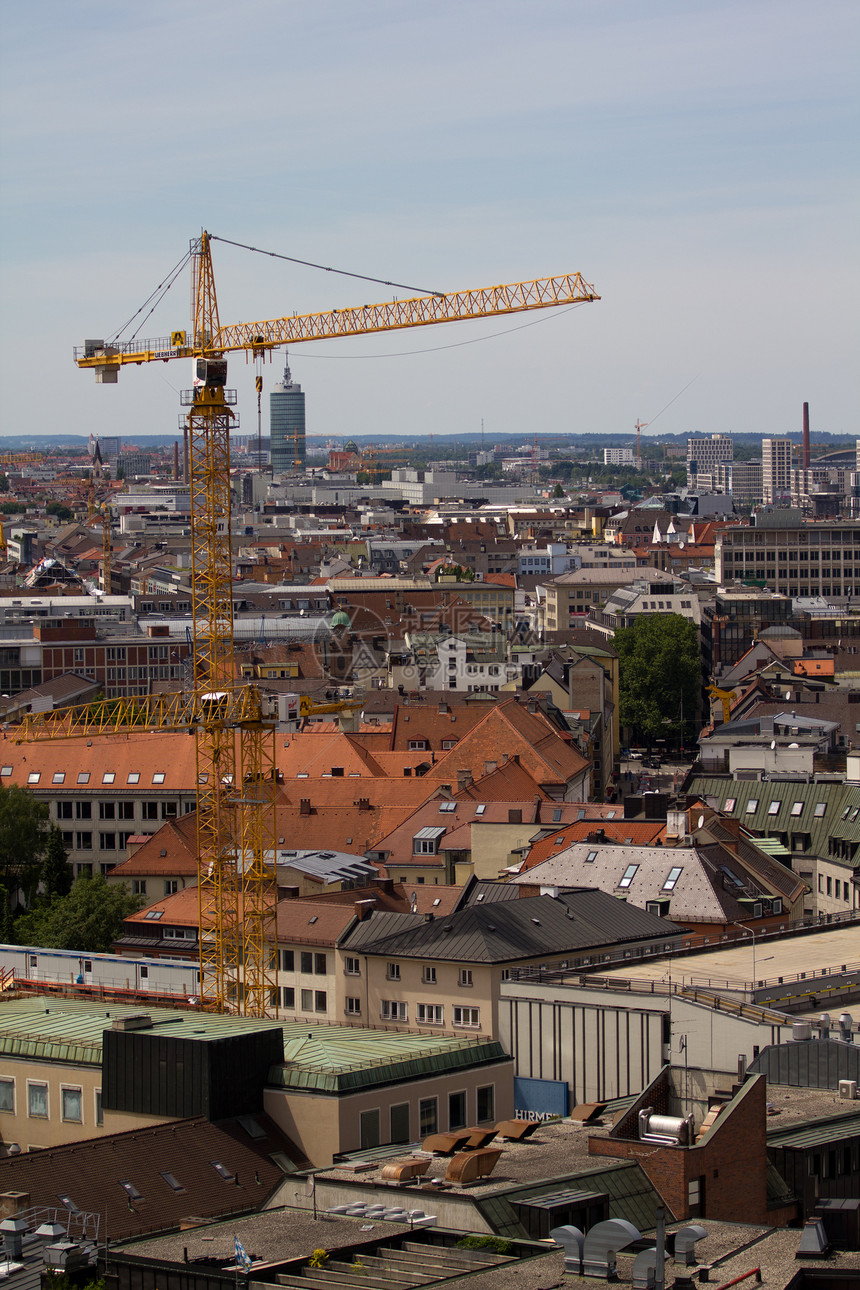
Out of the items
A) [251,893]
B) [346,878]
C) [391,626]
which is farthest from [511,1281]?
[391,626]

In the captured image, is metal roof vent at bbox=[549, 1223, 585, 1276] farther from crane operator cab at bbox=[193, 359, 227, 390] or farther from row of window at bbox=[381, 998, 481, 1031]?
crane operator cab at bbox=[193, 359, 227, 390]

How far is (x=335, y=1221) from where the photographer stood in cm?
2802

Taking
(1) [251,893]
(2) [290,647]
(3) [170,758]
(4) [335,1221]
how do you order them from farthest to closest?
(2) [290,647] → (3) [170,758] → (1) [251,893] → (4) [335,1221]

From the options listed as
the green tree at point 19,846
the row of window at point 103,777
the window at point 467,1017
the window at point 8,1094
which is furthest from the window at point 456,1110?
the row of window at point 103,777

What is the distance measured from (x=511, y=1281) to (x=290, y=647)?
10511 cm

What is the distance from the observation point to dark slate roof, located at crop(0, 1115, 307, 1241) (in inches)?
1288

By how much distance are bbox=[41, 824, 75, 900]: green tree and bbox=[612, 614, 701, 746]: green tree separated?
53.6 meters

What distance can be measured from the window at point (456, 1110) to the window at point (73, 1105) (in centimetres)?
658

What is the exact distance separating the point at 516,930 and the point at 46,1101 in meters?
15.7

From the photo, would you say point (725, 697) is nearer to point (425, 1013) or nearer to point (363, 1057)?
point (425, 1013)

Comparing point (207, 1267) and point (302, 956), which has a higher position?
point (207, 1267)

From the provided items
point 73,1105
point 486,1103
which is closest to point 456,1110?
point 486,1103

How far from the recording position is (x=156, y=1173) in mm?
34344

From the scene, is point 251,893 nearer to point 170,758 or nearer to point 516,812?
point 516,812
